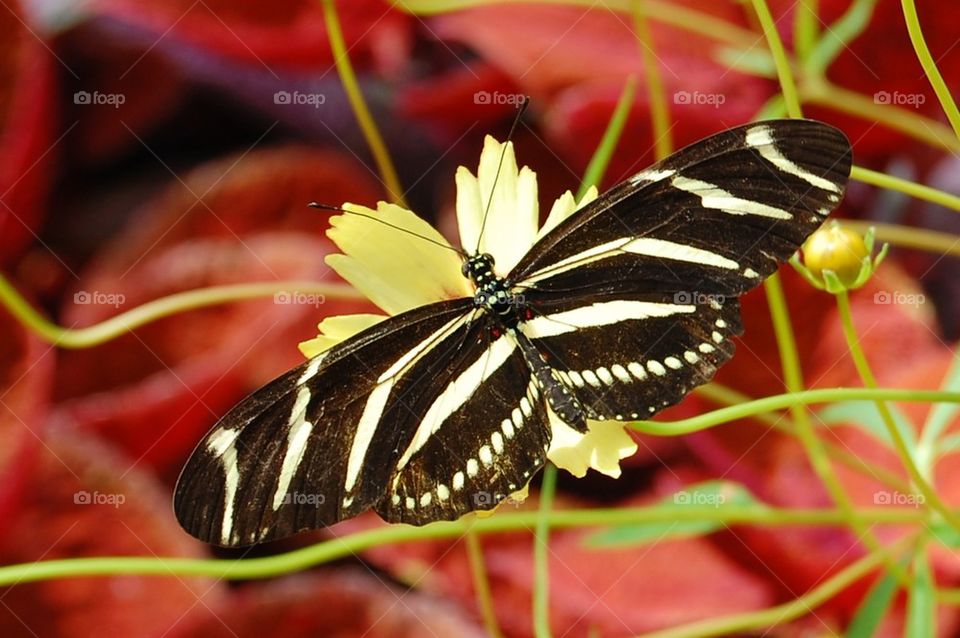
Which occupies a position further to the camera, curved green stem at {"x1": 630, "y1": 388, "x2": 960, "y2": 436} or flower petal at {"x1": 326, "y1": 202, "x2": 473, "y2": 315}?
flower petal at {"x1": 326, "y1": 202, "x2": 473, "y2": 315}

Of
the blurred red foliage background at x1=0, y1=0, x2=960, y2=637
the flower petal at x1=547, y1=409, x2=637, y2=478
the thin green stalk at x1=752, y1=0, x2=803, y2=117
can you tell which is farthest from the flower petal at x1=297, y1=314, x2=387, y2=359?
the blurred red foliage background at x1=0, y1=0, x2=960, y2=637

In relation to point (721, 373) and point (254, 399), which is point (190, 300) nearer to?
point (254, 399)

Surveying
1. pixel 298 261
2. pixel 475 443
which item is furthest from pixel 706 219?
pixel 298 261

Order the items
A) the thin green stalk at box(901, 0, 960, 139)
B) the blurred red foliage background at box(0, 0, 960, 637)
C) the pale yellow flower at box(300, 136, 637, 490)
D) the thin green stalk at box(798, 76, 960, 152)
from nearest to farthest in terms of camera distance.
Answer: the thin green stalk at box(901, 0, 960, 139) → the pale yellow flower at box(300, 136, 637, 490) → the thin green stalk at box(798, 76, 960, 152) → the blurred red foliage background at box(0, 0, 960, 637)

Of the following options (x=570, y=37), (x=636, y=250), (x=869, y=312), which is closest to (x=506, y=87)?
(x=570, y=37)

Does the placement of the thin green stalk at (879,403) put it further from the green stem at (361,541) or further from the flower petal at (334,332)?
the flower petal at (334,332)

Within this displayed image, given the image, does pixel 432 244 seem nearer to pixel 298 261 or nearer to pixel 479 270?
pixel 479 270

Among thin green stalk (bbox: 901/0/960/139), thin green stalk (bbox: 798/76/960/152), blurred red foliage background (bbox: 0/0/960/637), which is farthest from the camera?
blurred red foliage background (bbox: 0/0/960/637)

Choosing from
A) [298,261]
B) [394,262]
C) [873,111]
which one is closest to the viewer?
[394,262]

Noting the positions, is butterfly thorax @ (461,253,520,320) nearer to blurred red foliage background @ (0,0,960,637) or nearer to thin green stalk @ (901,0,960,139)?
thin green stalk @ (901,0,960,139)
